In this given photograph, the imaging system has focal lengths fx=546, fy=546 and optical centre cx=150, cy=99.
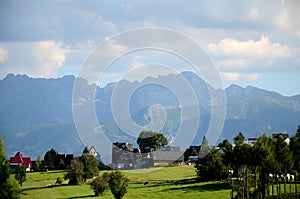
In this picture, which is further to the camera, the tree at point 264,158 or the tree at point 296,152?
the tree at point 296,152

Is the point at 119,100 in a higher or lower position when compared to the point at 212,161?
higher

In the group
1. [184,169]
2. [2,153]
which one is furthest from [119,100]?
[2,153]

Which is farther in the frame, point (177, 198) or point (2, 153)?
point (177, 198)

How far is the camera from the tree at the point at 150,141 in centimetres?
14425

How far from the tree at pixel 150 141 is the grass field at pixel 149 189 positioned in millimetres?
44893

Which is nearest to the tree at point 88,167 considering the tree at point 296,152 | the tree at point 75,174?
the tree at point 75,174

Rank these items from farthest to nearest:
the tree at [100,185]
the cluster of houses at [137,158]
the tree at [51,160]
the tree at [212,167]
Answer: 1. the cluster of houses at [137,158]
2. the tree at [51,160]
3. the tree at [212,167]
4. the tree at [100,185]

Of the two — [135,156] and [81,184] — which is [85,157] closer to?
[81,184]

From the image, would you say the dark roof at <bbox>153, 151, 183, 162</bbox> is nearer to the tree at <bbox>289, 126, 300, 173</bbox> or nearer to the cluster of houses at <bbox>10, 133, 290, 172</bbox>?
the cluster of houses at <bbox>10, 133, 290, 172</bbox>

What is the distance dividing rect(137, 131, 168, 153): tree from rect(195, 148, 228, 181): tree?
56.0 meters

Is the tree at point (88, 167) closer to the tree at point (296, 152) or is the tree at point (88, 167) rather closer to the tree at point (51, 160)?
the tree at point (51, 160)

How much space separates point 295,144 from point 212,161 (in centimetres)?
2751

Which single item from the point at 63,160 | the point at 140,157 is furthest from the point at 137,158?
the point at 63,160

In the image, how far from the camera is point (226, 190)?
70.3 m
